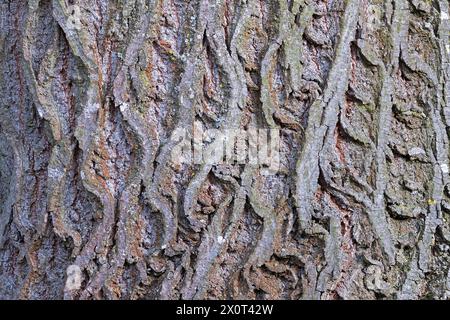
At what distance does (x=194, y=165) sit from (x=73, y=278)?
0.43m

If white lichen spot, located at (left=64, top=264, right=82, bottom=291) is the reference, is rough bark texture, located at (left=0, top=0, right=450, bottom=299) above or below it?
above

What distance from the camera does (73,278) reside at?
1563 millimetres

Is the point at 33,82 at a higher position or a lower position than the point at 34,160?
higher

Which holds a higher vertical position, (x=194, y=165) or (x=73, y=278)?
(x=194, y=165)

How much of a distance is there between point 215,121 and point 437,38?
0.66 m

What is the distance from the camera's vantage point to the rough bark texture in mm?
1564

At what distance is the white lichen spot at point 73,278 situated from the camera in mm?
1563

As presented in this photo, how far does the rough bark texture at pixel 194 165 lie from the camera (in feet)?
5.13

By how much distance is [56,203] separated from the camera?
1576 mm

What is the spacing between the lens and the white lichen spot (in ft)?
5.13

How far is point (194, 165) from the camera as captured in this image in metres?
1.58

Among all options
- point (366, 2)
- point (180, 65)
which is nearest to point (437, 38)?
point (366, 2)

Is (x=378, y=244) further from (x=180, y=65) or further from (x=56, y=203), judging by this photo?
(x=56, y=203)

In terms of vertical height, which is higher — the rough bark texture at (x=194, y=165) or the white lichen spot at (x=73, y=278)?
the rough bark texture at (x=194, y=165)
